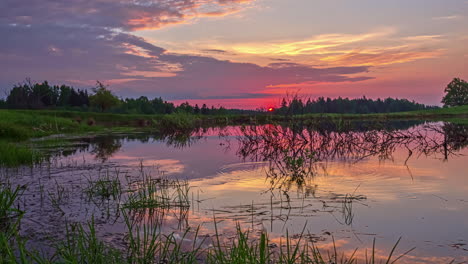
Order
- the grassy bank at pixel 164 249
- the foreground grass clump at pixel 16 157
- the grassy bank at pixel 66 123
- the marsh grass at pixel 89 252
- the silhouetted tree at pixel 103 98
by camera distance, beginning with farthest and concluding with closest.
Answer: the silhouetted tree at pixel 103 98 < the grassy bank at pixel 66 123 < the foreground grass clump at pixel 16 157 < the marsh grass at pixel 89 252 < the grassy bank at pixel 164 249

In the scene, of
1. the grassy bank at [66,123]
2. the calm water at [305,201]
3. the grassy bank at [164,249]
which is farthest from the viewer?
the grassy bank at [66,123]

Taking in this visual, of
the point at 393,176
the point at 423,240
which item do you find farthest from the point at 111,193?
the point at 393,176

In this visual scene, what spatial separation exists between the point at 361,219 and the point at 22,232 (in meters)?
7.12

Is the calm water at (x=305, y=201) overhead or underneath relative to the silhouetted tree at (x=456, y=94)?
underneath

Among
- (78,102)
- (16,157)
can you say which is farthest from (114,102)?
(16,157)

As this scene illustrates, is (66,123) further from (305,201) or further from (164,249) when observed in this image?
(164,249)

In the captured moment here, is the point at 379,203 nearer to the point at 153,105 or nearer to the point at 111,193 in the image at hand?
the point at 111,193

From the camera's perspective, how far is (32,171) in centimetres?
1480

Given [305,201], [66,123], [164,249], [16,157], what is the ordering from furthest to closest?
[66,123]
[16,157]
[305,201]
[164,249]

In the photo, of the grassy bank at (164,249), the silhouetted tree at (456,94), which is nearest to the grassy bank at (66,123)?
the grassy bank at (164,249)

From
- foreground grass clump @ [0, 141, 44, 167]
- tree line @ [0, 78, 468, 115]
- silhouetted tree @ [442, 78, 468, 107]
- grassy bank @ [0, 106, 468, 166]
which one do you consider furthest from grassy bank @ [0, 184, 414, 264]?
silhouetted tree @ [442, 78, 468, 107]

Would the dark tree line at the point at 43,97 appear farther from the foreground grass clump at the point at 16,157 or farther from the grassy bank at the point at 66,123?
the foreground grass clump at the point at 16,157

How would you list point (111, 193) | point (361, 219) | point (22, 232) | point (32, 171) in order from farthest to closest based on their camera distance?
point (32, 171) < point (111, 193) < point (361, 219) < point (22, 232)

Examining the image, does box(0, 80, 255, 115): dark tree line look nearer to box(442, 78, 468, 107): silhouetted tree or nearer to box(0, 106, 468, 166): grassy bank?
box(0, 106, 468, 166): grassy bank
